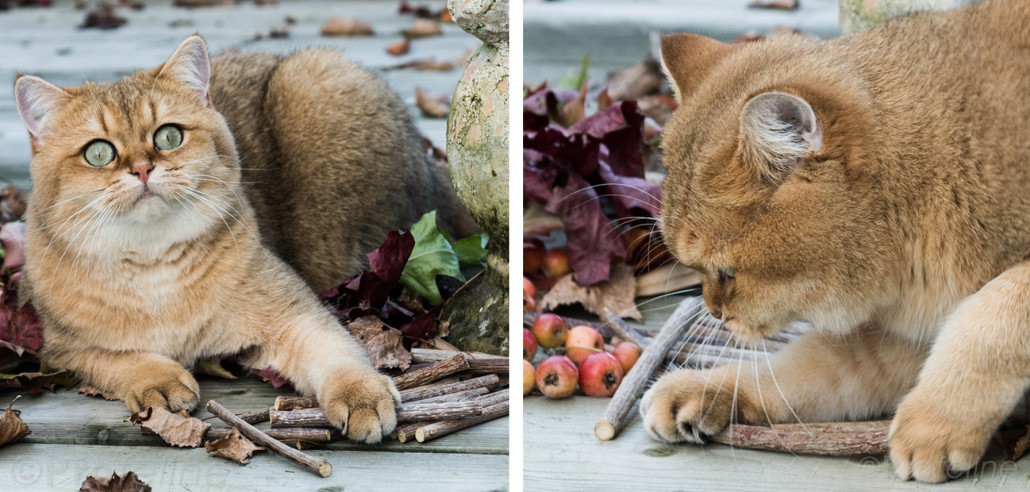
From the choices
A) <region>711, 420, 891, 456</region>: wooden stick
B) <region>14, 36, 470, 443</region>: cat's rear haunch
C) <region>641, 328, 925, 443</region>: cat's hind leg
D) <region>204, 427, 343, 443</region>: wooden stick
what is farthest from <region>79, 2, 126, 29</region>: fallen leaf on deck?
<region>711, 420, 891, 456</region>: wooden stick

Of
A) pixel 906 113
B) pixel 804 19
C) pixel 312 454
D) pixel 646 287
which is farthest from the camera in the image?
pixel 804 19

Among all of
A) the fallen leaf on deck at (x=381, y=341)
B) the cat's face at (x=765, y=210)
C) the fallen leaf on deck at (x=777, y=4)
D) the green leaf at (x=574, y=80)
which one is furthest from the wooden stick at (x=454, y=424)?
the fallen leaf on deck at (x=777, y=4)

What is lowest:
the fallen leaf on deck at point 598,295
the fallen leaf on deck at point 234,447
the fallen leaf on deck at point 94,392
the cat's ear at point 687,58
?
the fallen leaf on deck at point 598,295

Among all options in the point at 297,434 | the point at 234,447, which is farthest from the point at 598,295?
the point at 234,447

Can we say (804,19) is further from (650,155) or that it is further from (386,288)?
(386,288)

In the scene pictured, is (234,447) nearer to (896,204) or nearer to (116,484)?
(116,484)

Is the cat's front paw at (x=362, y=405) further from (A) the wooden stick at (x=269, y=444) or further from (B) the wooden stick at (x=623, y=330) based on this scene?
(B) the wooden stick at (x=623, y=330)

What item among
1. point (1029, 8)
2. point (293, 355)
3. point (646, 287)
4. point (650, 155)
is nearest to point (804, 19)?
point (650, 155)
